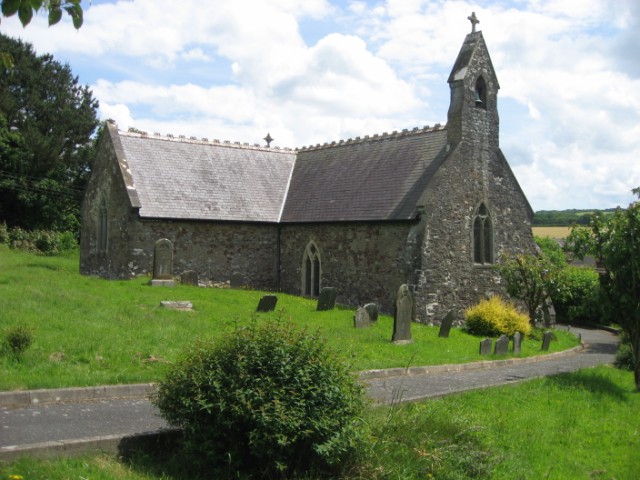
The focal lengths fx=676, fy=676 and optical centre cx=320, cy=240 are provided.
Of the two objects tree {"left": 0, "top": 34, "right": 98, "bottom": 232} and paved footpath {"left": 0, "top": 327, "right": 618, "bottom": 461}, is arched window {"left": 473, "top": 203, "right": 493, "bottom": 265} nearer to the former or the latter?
paved footpath {"left": 0, "top": 327, "right": 618, "bottom": 461}

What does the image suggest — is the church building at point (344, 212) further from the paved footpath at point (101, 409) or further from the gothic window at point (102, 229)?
the paved footpath at point (101, 409)

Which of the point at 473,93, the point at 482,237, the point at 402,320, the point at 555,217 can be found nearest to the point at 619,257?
the point at 402,320

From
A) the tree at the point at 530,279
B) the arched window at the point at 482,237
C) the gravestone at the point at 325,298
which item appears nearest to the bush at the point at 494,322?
the tree at the point at 530,279

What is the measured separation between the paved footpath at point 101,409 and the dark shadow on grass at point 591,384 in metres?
0.74

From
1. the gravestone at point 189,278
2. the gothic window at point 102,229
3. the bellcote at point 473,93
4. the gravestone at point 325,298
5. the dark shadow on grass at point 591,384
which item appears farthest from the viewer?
the gothic window at point 102,229

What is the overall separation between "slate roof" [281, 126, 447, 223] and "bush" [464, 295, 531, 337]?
4.19 metres

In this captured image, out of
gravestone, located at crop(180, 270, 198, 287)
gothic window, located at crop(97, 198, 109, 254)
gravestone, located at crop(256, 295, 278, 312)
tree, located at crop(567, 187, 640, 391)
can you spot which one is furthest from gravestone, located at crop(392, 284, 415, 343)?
gothic window, located at crop(97, 198, 109, 254)

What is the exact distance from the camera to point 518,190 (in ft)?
91.0

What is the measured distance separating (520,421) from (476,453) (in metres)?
2.36

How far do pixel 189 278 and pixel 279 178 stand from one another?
8.27 metres

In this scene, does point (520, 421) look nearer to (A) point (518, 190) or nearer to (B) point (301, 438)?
(B) point (301, 438)

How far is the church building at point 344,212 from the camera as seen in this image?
25.1 m

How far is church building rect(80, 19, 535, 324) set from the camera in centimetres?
2514

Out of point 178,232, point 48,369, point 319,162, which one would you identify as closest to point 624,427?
point 48,369
